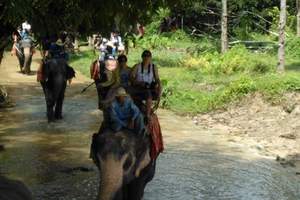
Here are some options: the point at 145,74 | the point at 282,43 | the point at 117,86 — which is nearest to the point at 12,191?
the point at 117,86

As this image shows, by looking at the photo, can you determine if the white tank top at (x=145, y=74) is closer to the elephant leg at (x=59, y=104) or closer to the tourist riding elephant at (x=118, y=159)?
the tourist riding elephant at (x=118, y=159)

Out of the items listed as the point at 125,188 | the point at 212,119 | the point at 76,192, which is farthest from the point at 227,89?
the point at 125,188

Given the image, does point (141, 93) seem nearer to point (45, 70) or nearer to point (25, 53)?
point (45, 70)

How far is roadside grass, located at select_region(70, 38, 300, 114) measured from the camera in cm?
1453

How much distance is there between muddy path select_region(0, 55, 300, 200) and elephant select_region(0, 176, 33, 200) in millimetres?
4389

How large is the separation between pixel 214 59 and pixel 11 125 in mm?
8598

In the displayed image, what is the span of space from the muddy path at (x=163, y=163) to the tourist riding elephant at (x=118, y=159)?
1770mm

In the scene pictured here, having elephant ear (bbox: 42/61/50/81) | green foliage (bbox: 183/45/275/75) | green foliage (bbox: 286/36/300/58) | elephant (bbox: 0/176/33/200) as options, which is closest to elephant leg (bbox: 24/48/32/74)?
green foliage (bbox: 183/45/275/75)

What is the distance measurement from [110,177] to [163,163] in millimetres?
4122

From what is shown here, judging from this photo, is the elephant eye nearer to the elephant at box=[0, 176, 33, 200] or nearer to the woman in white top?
the woman in white top

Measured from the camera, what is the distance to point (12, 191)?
3.87 meters

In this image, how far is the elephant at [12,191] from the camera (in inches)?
146

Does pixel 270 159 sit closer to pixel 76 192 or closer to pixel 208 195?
pixel 208 195

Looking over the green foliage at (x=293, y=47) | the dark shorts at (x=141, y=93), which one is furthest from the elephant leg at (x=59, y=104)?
the green foliage at (x=293, y=47)
